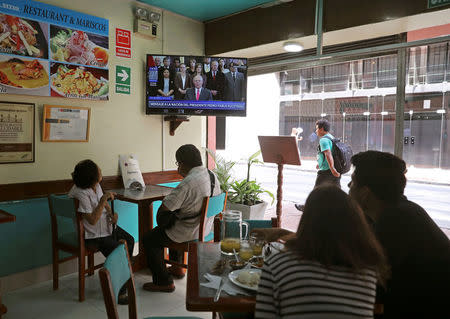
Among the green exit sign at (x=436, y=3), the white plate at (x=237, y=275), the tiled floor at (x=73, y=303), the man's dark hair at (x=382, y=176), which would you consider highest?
the green exit sign at (x=436, y=3)

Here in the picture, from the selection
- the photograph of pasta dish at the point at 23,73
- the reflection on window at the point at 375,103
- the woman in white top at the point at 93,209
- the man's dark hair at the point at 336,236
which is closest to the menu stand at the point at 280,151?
the reflection on window at the point at 375,103

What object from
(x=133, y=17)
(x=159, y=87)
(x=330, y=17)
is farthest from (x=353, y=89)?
(x=133, y=17)

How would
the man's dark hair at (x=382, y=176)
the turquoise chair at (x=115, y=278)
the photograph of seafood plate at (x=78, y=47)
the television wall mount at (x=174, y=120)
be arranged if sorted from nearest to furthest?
the turquoise chair at (x=115, y=278) < the man's dark hair at (x=382, y=176) < the photograph of seafood plate at (x=78, y=47) < the television wall mount at (x=174, y=120)

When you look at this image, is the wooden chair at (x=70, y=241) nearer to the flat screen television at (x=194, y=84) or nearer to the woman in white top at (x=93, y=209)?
the woman in white top at (x=93, y=209)

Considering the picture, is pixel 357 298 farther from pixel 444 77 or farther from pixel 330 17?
pixel 330 17

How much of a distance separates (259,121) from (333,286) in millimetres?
3389

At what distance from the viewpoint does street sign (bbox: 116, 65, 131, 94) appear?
3484mm

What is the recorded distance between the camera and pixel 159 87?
3.58 metres

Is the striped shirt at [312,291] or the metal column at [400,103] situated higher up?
the metal column at [400,103]

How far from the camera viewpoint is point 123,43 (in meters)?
3.50

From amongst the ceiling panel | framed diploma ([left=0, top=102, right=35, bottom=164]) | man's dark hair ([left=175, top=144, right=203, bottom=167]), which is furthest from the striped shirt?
the ceiling panel

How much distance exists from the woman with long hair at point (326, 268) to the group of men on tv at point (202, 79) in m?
2.67

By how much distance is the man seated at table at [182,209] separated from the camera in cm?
262

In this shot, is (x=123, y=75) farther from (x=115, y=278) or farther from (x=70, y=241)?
(x=115, y=278)
